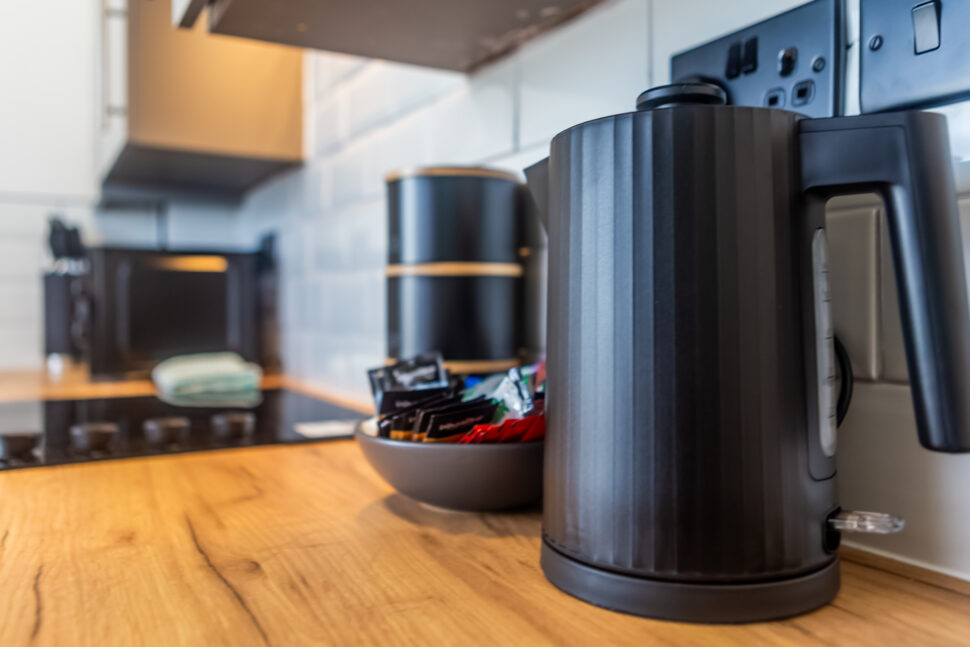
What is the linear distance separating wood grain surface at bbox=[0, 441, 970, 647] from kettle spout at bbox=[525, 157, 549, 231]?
0.21 metres

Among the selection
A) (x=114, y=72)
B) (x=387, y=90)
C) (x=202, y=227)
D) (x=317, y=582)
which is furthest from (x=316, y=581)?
(x=202, y=227)

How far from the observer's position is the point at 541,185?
471mm

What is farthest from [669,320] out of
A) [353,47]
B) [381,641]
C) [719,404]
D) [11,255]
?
[11,255]

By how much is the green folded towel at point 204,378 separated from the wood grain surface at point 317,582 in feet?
2.25

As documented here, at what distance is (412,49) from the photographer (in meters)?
0.87

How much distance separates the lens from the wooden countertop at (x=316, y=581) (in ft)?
1.18

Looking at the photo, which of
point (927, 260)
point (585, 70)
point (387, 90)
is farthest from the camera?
point (387, 90)

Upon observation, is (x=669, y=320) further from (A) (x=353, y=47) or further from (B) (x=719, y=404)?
(A) (x=353, y=47)

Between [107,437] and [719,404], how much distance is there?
722mm

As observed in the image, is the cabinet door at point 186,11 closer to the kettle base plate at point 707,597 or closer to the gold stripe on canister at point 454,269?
the gold stripe on canister at point 454,269

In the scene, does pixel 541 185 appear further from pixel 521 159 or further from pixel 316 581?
pixel 521 159

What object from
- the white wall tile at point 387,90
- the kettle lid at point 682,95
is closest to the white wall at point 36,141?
the white wall tile at point 387,90

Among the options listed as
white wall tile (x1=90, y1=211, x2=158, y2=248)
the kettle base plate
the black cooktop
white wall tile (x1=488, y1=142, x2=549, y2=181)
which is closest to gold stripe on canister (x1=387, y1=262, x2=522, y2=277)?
white wall tile (x1=488, y1=142, x2=549, y2=181)

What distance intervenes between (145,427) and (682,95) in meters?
0.81
